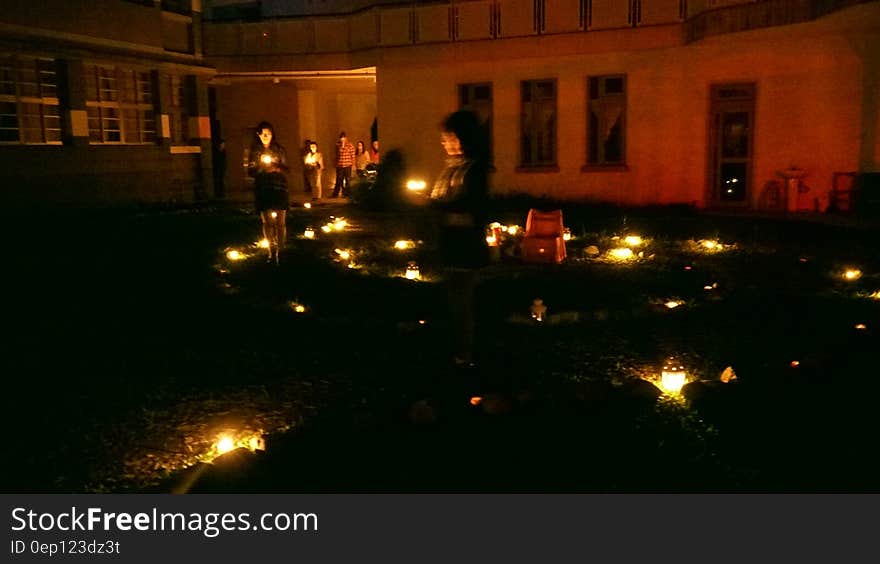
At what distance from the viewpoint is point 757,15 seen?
617 inches

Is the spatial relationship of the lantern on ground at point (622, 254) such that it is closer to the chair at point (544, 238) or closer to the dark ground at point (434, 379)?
the dark ground at point (434, 379)

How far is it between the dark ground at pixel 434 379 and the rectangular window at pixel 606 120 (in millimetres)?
9071

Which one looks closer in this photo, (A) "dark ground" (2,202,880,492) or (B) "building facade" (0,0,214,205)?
(A) "dark ground" (2,202,880,492)

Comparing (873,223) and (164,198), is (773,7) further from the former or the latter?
(164,198)

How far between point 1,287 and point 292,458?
710 centimetres

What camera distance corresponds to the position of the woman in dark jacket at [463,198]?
18.6 ft

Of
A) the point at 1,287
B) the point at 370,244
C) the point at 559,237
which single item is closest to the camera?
the point at 1,287

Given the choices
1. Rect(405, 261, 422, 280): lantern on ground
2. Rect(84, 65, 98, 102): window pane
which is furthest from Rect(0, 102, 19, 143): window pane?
Rect(405, 261, 422, 280): lantern on ground

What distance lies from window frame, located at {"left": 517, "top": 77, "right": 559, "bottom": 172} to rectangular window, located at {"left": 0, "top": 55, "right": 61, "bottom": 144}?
11.2 meters

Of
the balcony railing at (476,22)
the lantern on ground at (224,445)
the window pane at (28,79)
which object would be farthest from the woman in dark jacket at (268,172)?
the window pane at (28,79)

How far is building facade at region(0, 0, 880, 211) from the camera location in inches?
663

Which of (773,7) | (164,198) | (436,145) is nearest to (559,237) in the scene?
(773,7)

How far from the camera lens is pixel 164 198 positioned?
73.7 feet

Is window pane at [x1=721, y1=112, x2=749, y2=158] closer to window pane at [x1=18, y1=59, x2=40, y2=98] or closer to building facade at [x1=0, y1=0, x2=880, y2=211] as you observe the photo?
building facade at [x1=0, y1=0, x2=880, y2=211]
